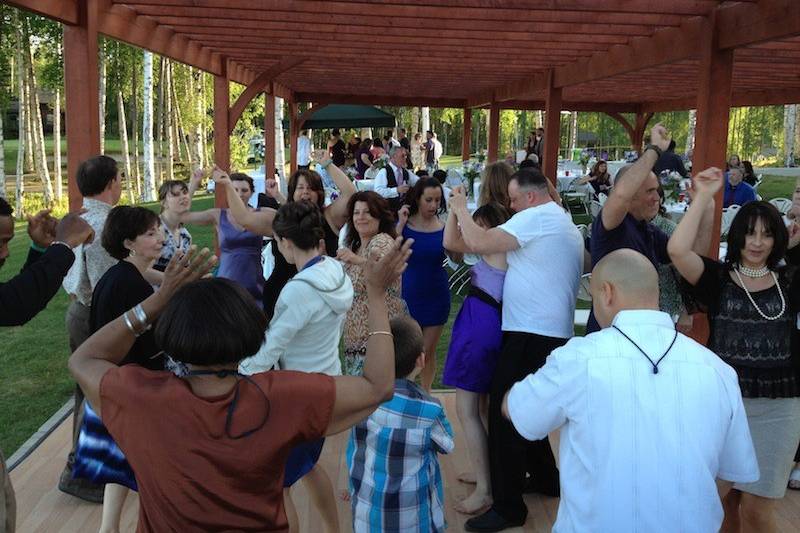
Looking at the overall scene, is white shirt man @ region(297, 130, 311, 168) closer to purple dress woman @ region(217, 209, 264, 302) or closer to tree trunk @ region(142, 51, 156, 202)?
tree trunk @ region(142, 51, 156, 202)

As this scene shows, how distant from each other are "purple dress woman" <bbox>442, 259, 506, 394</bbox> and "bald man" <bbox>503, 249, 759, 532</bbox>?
164 cm

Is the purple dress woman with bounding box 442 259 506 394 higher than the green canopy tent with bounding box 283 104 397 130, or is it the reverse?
the green canopy tent with bounding box 283 104 397 130

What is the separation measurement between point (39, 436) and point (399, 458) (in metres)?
2.82

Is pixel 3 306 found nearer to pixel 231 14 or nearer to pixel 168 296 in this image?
pixel 168 296

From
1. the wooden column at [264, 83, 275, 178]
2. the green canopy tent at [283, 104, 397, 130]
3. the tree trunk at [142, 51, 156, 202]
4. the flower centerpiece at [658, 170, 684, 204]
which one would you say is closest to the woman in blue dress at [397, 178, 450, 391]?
the flower centerpiece at [658, 170, 684, 204]

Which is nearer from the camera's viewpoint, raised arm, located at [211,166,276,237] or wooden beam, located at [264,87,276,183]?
raised arm, located at [211,166,276,237]

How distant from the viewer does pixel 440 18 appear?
6367 millimetres

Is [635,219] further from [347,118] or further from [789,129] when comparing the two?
[789,129]

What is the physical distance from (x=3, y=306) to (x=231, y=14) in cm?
508

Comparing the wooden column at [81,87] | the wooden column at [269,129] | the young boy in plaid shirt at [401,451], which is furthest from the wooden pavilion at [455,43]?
the young boy in plaid shirt at [401,451]

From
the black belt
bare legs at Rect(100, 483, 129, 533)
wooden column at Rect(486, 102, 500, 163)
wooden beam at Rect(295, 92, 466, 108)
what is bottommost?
bare legs at Rect(100, 483, 129, 533)

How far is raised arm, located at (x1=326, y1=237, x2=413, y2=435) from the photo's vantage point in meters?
1.61

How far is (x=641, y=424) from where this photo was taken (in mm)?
1708

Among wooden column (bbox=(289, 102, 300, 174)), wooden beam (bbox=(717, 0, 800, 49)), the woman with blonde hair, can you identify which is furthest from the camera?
wooden column (bbox=(289, 102, 300, 174))
